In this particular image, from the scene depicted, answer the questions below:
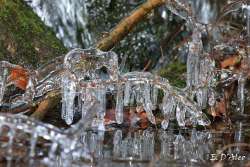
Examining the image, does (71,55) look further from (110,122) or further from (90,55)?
(110,122)

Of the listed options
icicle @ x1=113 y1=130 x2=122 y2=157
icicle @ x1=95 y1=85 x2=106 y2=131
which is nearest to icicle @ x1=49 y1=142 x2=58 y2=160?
icicle @ x1=113 y1=130 x2=122 y2=157

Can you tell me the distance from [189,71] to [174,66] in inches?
56.1

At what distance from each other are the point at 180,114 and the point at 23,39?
4.44 ft

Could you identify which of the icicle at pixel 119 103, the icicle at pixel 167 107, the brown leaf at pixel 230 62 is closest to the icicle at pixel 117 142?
the icicle at pixel 119 103

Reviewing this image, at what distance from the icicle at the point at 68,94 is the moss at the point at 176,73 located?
1.37 meters

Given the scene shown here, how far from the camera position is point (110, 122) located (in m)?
3.89

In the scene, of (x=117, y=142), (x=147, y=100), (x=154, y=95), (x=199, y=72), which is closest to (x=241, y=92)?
(x=199, y=72)

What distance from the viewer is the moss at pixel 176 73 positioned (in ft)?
15.9

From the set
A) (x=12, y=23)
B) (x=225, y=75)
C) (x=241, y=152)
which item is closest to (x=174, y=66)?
(x=225, y=75)

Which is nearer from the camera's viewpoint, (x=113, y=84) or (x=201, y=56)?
(x=113, y=84)

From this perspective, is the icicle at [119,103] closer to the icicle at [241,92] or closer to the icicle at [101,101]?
the icicle at [101,101]

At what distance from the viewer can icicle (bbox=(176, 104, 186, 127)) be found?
3885 millimetres

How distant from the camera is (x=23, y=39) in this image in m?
4.34

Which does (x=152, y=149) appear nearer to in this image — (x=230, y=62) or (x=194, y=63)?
(x=194, y=63)
